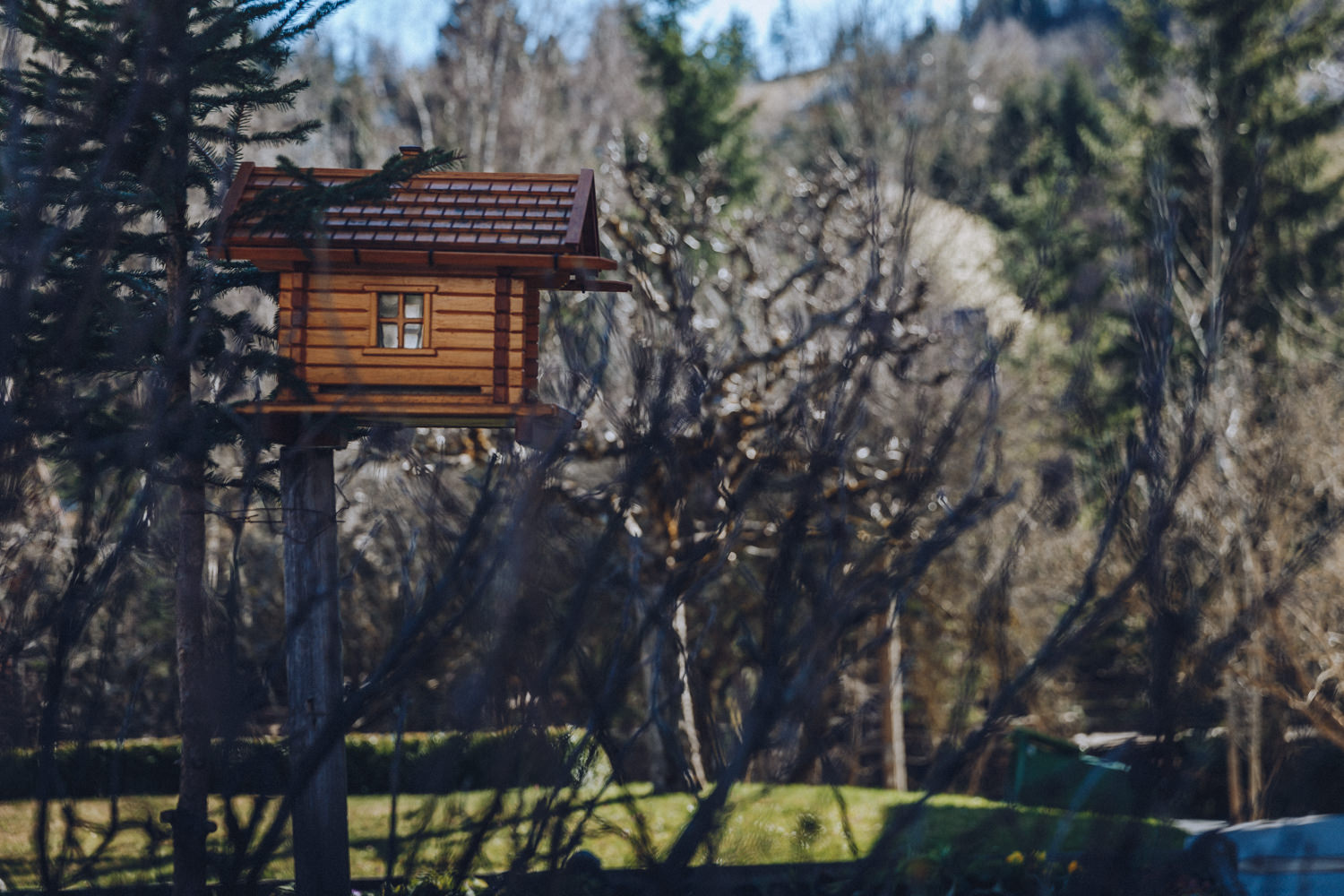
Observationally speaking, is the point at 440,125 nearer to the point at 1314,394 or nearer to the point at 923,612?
the point at 923,612

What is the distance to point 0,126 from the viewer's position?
3.84 m

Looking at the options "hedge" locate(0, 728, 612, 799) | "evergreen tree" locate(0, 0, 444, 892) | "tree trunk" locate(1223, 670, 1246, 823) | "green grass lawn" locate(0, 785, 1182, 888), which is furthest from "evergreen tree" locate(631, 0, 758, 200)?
"hedge" locate(0, 728, 612, 799)

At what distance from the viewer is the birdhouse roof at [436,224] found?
167 inches

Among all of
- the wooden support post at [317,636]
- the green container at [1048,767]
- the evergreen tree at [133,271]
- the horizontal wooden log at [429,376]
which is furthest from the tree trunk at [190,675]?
the green container at [1048,767]

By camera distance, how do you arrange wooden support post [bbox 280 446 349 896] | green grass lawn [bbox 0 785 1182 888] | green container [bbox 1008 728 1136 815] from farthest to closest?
green container [bbox 1008 728 1136 815]
wooden support post [bbox 280 446 349 896]
green grass lawn [bbox 0 785 1182 888]

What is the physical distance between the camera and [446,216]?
14.6 ft

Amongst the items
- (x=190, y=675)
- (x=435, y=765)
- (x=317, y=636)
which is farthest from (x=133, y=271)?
(x=435, y=765)

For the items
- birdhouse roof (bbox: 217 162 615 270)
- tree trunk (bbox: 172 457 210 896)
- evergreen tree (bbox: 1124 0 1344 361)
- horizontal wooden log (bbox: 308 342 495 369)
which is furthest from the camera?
evergreen tree (bbox: 1124 0 1344 361)

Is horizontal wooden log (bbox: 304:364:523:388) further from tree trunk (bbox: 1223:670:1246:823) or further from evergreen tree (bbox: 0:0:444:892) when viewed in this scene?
tree trunk (bbox: 1223:670:1246:823)

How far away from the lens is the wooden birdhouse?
4.34 m

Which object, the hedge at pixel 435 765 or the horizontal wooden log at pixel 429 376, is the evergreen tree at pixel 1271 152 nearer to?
the horizontal wooden log at pixel 429 376

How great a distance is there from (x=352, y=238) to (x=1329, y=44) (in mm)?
15686

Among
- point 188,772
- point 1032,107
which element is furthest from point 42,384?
point 1032,107

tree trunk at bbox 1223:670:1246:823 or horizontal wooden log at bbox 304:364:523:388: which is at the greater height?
horizontal wooden log at bbox 304:364:523:388
